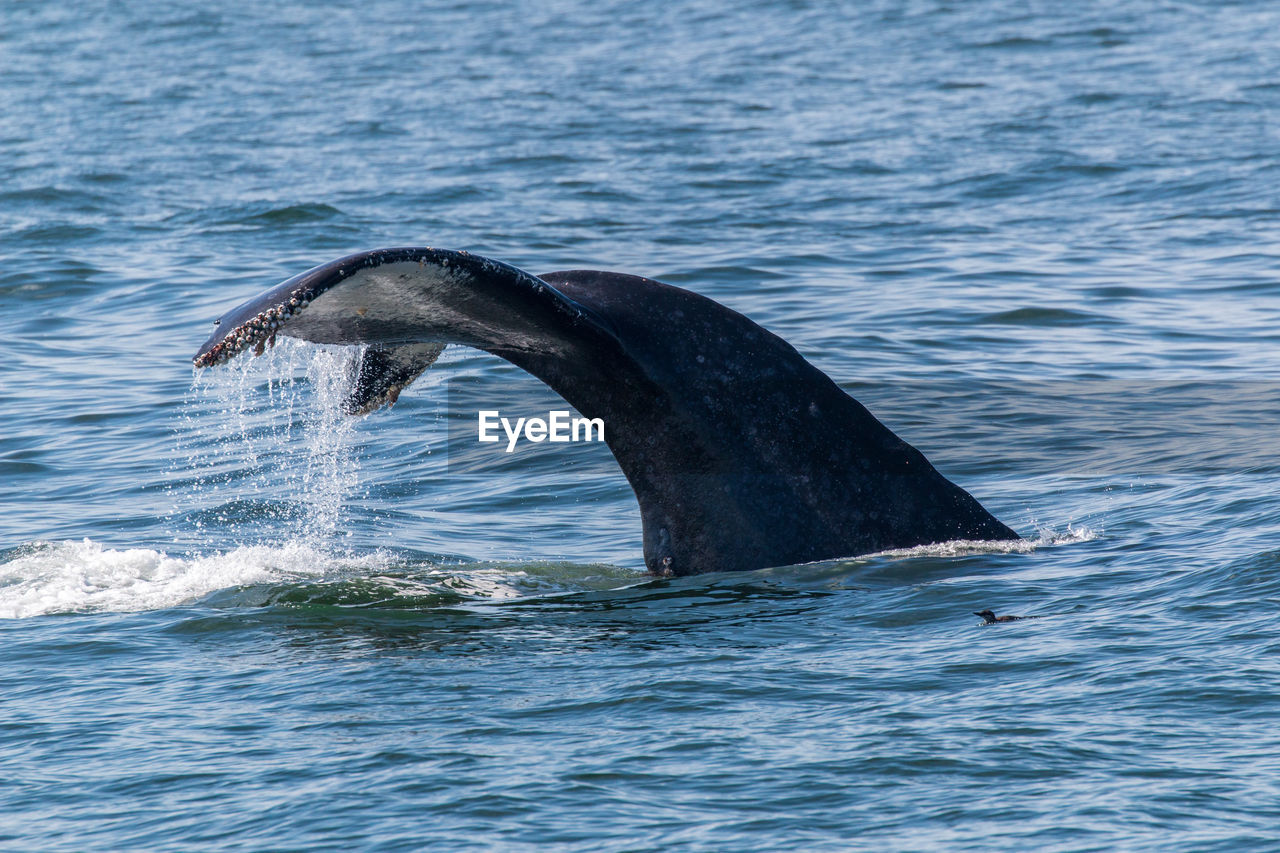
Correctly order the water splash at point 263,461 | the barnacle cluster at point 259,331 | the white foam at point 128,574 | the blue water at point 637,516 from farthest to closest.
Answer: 1. the water splash at point 263,461
2. the white foam at point 128,574
3. the barnacle cluster at point 259,331
4. the blue water at point 637,516

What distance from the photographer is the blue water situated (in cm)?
514

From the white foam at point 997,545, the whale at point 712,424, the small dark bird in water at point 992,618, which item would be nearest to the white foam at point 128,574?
the whale at point 712,424

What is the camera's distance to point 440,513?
398 inches

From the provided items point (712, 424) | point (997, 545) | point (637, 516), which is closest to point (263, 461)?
point (637, 516)

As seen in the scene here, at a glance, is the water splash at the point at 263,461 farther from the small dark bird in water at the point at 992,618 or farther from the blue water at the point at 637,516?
the small dark bird in water at the point at 992,618

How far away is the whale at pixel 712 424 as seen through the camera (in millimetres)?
6617

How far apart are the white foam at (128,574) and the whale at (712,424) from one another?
1.72 m

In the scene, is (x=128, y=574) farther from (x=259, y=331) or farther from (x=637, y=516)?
(x=259, y=331)

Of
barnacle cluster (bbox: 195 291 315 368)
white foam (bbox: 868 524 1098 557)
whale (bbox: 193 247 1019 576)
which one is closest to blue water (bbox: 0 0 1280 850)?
white foam (bbox: 868 524 1098 557)

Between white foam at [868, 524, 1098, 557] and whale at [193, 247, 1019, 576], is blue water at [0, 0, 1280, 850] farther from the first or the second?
whale at [193, 247, 1019, 576]

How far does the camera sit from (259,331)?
5.34m

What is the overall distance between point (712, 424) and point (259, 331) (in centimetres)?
222

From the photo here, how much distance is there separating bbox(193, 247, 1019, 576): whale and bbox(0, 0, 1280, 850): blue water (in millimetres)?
228

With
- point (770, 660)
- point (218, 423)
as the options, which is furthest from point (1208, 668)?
point (218, 423)
